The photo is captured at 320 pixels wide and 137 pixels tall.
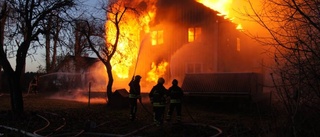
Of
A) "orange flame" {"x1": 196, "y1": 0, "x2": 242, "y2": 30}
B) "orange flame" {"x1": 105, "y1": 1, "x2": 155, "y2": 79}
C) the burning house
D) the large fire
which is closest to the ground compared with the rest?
the burning house

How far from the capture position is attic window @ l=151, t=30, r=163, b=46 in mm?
27883

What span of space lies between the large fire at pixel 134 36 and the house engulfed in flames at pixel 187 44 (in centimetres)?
11

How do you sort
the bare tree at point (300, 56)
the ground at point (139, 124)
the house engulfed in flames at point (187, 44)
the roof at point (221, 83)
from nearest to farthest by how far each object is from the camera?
the bare tree at point (300, 56)
the ground at point (139, 124)
the roof at point (221, 83)
the house engulfed in flames at point (187, 44)

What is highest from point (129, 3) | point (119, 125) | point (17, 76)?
point (129, 3)

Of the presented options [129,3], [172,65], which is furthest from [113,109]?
[129,3]

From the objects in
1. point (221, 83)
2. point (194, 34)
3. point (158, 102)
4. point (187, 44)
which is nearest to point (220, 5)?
point (194, 34)

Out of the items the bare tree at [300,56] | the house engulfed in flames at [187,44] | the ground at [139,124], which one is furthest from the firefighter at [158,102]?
the house engulfed in flames at [187,44]

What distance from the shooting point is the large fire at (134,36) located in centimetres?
2755

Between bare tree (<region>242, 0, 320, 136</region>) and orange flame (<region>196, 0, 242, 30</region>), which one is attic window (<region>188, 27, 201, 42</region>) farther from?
bare tree (<region>242, 0, 320, 136</region>)

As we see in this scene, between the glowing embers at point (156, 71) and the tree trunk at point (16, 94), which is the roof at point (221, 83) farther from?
the glowing embers at point (156, 71)

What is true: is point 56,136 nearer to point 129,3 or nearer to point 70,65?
point 129,3

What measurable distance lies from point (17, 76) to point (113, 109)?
5049 mm

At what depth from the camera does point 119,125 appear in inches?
470

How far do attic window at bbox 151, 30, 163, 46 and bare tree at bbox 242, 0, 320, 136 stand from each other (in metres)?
20.7
